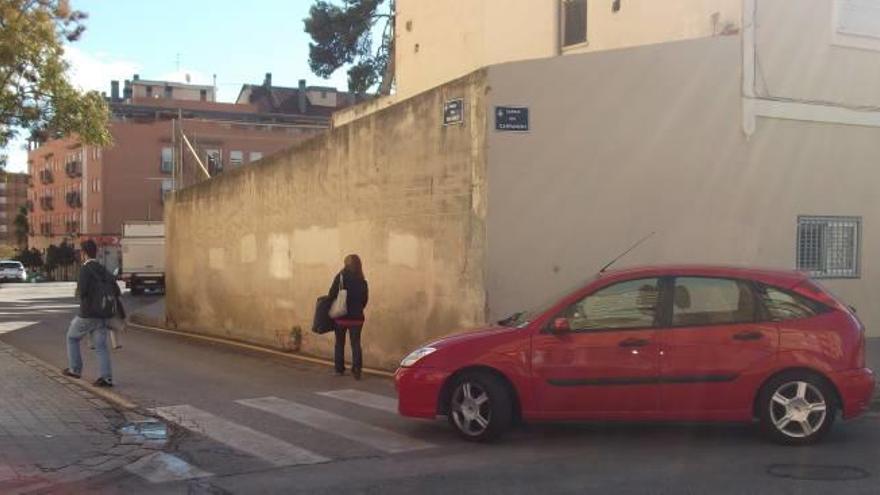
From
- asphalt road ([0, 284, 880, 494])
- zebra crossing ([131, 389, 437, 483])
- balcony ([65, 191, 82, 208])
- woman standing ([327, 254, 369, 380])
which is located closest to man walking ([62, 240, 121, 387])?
asphalt road ([0, 284, 880, 494])

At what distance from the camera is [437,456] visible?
22.3ft

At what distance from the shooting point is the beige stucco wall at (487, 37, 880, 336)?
10086 millimetres

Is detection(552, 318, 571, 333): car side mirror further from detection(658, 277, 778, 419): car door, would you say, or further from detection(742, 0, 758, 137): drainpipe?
detection(742, 0, 758, 137): drainpipe

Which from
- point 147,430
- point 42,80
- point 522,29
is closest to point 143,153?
point 42,80

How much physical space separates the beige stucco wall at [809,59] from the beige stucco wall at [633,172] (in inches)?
21.4

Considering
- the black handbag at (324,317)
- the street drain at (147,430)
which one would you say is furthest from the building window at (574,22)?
the street drain at (147,430)

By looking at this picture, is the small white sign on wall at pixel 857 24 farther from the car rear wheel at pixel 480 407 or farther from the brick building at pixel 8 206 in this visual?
the brick building at pixel 8 206

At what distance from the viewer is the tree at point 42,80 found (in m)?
21.2

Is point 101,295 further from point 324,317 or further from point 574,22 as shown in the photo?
point 574,22

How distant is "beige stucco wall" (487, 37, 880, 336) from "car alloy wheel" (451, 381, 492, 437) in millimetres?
2751

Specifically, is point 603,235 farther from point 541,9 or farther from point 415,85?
point 415,85

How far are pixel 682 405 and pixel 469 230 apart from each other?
154 inches

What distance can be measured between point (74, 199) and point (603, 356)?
8354cm

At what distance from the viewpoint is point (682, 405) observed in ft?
22.9
